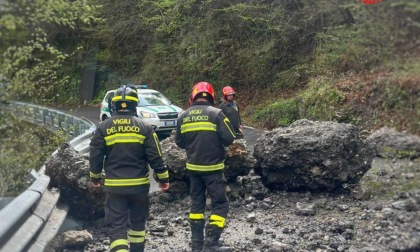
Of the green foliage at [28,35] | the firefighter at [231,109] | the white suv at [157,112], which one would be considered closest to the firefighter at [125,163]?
the green foliage at [28,35]

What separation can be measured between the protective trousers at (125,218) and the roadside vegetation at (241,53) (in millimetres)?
1293

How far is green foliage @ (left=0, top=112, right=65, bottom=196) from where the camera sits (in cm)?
555

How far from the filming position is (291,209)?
9.50m

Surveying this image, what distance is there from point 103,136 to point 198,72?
63.9ft

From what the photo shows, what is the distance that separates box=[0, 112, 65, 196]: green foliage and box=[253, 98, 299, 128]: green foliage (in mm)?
13811

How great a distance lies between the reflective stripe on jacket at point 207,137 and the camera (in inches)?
304

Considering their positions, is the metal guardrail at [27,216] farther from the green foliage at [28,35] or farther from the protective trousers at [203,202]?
the protective trousers at [203,202]

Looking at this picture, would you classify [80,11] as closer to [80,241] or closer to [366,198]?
[80,241]

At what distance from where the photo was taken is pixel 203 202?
785cm

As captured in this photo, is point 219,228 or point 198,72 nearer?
point 219,228

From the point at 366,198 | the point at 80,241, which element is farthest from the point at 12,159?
the point at 366,198

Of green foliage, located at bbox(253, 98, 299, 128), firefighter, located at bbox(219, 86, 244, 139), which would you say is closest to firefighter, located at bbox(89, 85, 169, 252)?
firefighter, located at bbox(219, 86, 244, 139)

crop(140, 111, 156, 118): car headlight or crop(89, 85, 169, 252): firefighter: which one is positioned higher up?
crop(89, 85, 169, 252): firefighter

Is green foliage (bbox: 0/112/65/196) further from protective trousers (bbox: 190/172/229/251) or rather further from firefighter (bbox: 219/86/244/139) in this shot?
firefighter (bbox: 219/86/244/139)
